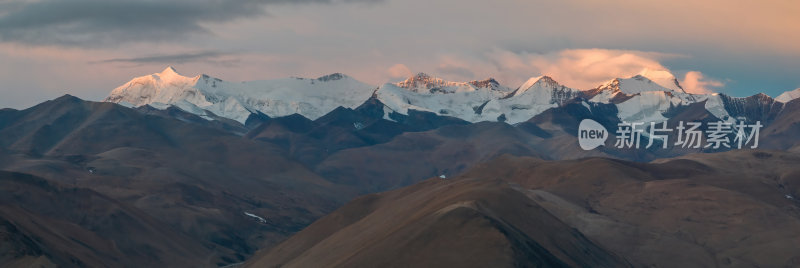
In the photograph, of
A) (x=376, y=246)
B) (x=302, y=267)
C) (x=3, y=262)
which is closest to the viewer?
(x=376, y=246)

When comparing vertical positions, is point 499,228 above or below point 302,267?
above

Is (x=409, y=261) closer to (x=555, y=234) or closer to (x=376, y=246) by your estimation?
(x=376, y=246)

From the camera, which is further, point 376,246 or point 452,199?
point 452,199

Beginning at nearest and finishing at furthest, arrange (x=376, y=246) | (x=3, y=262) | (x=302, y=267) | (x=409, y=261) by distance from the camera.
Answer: (x=409, y=261)
(x=376, y=246)
(x=3, y=262)
(x=302, y=267)

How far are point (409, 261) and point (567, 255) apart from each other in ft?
154

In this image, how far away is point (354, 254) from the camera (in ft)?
541

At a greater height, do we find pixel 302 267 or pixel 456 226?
pixel 456 226

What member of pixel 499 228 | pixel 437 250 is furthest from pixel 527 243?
pixel 437 250

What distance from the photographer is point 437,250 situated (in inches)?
5881

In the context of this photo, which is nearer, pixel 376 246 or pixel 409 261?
pixel 409 261

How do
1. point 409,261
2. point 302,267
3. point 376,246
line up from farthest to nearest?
1. point 302,267
2. point 376,246
3. point 409,261

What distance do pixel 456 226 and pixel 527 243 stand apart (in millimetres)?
11254

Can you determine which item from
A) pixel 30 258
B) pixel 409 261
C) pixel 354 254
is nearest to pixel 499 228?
pixel 409 261

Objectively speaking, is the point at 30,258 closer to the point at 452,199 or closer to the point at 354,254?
the point at 354,254
